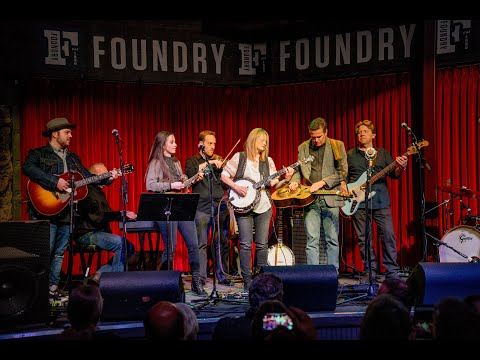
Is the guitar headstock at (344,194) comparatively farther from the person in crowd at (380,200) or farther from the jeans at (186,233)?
the jeans at (186,233)

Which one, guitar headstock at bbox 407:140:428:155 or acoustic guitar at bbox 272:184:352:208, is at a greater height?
guitar headstock at bbox 407:140:428:155

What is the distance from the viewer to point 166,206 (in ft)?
25.7

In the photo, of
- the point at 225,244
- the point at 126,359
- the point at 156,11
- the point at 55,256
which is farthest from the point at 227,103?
the point at 126,359

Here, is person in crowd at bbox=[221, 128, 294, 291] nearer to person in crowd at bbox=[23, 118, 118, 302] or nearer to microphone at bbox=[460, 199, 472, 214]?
person in crowd at bbox=[23, 118, 118, 302]

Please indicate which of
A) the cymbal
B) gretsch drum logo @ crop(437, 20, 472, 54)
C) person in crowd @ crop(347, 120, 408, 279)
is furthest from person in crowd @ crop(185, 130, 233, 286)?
gretsch drum logo @ crop(437, 20, 472, 54)

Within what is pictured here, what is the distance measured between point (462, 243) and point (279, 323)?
20.1 feet

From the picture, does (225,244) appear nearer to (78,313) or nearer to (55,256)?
(55,256)

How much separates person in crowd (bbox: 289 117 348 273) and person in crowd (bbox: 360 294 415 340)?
5.56m

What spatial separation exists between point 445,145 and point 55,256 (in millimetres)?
6229

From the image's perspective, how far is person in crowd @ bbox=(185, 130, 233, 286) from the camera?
32.7 feet

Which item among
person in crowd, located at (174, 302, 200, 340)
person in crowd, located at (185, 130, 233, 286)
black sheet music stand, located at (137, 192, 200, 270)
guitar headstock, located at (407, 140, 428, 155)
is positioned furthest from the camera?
person in crowd, located at (185, 130, 233, 286)

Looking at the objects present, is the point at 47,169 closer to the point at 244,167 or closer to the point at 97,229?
the point at 97,229

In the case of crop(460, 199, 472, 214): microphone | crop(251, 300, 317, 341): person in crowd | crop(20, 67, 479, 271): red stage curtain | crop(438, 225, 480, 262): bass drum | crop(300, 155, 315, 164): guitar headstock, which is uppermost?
crop(20, 67, 479, 271): red stage curtain

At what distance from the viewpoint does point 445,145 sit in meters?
10.5
